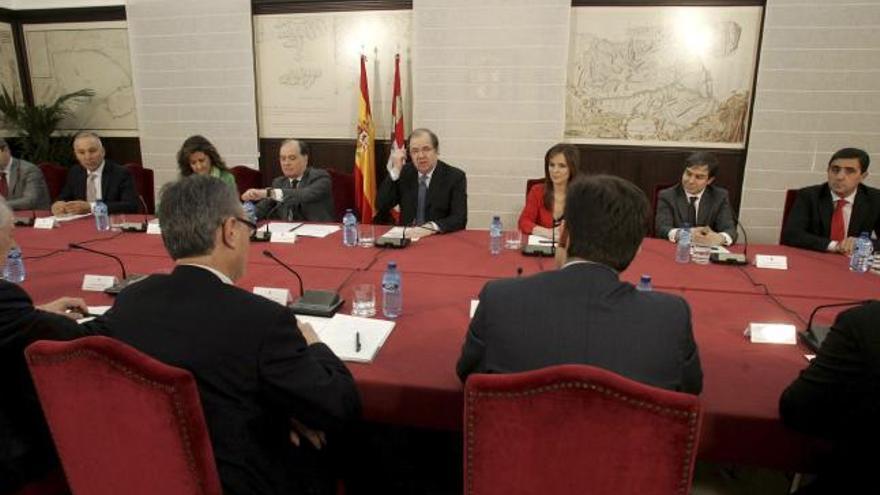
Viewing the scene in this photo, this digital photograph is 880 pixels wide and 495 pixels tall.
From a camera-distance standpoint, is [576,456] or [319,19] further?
[319,19]

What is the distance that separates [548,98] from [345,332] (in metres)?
3.46

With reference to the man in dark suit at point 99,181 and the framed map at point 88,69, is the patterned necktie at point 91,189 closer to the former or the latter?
the man in dark suit at point 99,181

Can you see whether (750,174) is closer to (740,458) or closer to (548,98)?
(548,98)

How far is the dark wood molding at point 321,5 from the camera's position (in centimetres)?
473

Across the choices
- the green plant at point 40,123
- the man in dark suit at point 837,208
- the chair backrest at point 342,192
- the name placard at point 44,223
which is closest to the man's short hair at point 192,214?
the name placard at point 44,223

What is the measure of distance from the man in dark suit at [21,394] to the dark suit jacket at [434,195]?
218 cm

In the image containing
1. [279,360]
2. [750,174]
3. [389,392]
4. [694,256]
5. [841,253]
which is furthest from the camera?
[750,174]

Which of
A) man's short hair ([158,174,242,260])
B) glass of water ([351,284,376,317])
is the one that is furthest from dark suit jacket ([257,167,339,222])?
man's short hair ([158,174,242,260])

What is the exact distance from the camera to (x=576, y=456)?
0.98 m

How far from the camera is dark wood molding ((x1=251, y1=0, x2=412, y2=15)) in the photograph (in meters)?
4.73

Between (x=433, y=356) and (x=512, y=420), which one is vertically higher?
(x=512, y=420)

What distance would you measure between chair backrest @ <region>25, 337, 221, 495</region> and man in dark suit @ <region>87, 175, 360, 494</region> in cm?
8

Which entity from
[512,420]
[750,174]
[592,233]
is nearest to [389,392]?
[512,420]

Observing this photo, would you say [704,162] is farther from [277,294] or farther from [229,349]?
[229,349]
